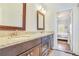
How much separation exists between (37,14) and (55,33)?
1.33 meters

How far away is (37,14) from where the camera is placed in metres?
2.85

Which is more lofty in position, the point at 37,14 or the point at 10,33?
the point at 37,14

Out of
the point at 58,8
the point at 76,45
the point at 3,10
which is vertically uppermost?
the point at 58,8

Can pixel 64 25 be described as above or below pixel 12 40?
above

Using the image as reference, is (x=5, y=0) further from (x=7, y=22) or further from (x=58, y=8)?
(x=58, y=8)

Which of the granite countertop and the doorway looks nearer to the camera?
the granite countertop

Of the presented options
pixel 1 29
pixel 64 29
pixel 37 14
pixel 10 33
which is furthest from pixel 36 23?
pixel 64 29

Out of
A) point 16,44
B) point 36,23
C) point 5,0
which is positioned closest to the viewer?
point 16,44

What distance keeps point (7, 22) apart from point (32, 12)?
1045 millimetres

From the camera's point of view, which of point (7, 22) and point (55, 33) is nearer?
point (7, 22)

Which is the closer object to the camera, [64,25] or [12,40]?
[12,40]

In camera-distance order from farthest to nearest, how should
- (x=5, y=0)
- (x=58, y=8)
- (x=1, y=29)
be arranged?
(x=58, y=8) → (x=5, y=0) → (x=1, y=29)

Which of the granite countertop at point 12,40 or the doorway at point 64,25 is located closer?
the granite countertop at point 12,40

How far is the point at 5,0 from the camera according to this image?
1594 millimetres
